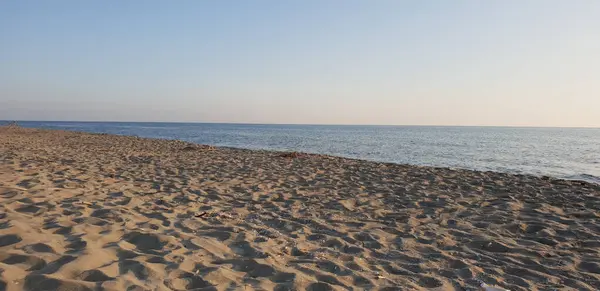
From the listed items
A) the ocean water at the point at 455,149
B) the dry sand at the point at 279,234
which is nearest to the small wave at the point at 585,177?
the ocean water at the point at 455,149

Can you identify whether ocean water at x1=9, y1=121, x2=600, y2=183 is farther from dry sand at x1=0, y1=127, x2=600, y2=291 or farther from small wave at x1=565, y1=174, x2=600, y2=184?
dry sand at x1=0, y1=127, x2=600, y2=291

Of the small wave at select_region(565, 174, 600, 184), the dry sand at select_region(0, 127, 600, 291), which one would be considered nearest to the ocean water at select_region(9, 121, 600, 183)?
the small wave at select_region(565, 174, 600, 184)

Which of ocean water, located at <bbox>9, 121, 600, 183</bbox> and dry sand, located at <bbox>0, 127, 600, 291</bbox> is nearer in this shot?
dry sand, located at <bbox>0, 127, 600, 291</bbox>

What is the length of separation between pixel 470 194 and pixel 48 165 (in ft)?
31.2

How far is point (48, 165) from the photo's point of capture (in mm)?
9117

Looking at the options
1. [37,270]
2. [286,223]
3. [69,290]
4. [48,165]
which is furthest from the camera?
[48,165]

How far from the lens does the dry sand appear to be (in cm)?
331

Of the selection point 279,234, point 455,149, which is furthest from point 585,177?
point 279,234

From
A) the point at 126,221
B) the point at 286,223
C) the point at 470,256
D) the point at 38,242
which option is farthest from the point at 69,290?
the point at 470,256

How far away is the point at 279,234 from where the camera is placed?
4.83m

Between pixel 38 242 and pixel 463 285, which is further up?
pixel 38 242

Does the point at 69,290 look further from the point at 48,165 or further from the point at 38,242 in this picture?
the point at 48,165

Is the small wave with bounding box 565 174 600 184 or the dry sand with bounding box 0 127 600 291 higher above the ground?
the dry sand with bounding box 0 127 600 291

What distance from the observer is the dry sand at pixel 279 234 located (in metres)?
3.31
